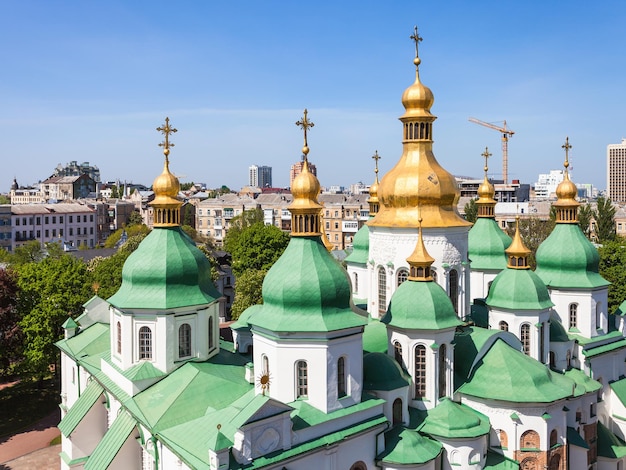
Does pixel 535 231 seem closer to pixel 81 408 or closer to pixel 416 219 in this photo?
pixel 416 219

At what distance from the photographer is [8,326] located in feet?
102

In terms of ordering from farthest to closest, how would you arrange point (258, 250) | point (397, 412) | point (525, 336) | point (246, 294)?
point (258, 250)
point (246, 294)
point (525, 336)
point (397, 412)

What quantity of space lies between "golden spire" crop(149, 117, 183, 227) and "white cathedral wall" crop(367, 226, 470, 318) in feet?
28.1

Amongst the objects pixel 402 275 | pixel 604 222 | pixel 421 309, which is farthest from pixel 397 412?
pixel 604 222

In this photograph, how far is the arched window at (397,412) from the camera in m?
19.5

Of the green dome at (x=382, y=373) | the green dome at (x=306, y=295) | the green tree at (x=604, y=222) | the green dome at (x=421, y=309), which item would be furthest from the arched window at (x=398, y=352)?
the green tree at (x=604, y=222)

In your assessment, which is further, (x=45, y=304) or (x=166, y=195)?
(x=45, y=304)

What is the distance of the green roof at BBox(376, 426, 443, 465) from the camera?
18.2 meters

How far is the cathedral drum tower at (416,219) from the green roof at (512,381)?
10.4ft

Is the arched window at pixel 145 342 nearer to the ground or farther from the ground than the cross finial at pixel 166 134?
nearer to the ground

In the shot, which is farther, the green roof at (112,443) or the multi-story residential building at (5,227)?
the multi-story residential building at (5,227)

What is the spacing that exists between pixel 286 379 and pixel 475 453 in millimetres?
7288

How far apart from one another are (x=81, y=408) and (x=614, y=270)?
136 ft

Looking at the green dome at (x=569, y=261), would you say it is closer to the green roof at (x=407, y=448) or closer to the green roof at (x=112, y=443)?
the green roof at (x=407, y=448)
